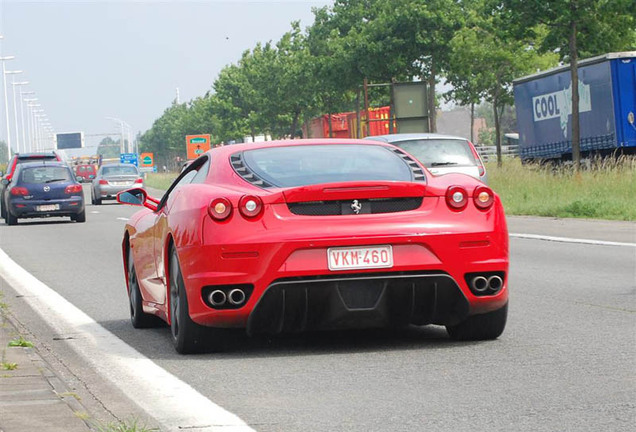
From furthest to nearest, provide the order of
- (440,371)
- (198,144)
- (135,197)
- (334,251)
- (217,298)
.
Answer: (198,144)
(135,197)
(217,298)
(334,251)
(440,371)

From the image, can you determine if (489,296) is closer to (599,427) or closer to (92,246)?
(599,427)

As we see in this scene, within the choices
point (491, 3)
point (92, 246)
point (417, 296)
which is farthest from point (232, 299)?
point (491, 3)

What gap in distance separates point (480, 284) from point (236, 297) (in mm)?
1442

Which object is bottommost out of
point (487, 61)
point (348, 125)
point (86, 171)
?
point (86, 171)

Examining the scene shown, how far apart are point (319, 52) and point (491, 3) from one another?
3654 cm

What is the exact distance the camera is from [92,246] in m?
21.6

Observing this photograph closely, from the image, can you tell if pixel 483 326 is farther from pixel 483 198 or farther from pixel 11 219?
pixel 11 219

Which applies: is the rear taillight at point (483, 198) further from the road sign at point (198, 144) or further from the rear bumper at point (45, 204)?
the road sign at point (198, 144)

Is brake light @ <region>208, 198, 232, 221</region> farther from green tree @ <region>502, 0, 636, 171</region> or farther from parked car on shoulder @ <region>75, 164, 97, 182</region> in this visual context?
parked car on shoulder @ <region>75, 164, 97, 182</region>

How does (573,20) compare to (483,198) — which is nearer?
(483,198)

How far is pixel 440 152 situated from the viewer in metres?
20.0

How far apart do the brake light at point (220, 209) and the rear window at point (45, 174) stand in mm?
26009

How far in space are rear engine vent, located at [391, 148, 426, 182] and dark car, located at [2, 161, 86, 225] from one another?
2468 cm

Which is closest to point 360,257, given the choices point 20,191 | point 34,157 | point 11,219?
point 20,191
